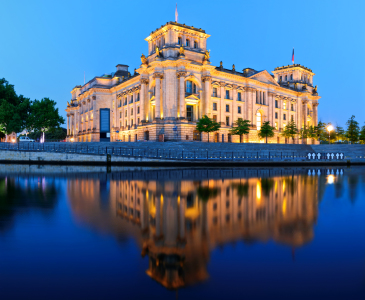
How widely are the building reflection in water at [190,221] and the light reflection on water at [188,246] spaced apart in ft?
0.10

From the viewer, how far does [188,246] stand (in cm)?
680

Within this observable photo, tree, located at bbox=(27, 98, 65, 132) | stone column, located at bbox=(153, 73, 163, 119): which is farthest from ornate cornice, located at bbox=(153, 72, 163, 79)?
tree, located at bbox=(27, 98, 65, 132)

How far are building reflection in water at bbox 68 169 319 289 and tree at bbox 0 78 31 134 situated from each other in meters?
54.8

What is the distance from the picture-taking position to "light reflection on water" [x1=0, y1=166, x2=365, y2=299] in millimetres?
4935

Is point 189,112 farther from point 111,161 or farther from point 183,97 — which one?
point 111,161

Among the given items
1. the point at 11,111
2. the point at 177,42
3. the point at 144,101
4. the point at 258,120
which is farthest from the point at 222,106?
the point at 11,111

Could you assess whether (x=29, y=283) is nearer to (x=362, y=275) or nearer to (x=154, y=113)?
(x=362, y=275)

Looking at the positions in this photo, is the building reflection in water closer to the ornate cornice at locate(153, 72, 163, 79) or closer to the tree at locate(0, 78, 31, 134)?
the ornate cornice at locate(153, 72, 163, 79)

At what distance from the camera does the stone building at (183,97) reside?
6353cm

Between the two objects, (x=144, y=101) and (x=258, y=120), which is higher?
(x=144, y=101)

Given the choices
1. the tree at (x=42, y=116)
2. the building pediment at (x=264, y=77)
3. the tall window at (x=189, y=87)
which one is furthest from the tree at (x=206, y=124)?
the tree at (x=42, y=116)

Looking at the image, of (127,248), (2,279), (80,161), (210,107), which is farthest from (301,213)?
(210,107)

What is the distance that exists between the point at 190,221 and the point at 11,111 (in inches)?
2492

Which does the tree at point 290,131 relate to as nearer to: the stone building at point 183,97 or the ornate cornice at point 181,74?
the stone building at point 183,97
